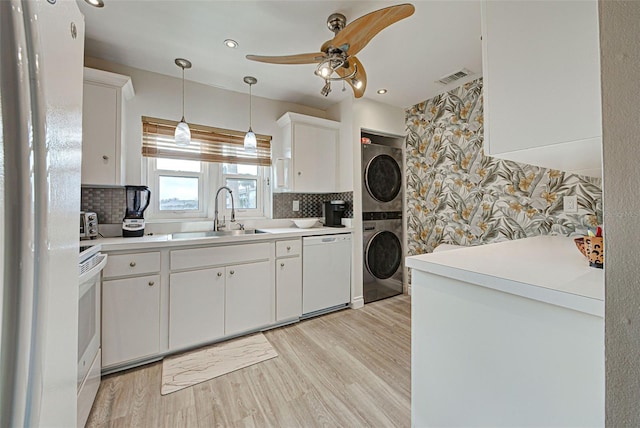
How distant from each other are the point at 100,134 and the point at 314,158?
1913 mm

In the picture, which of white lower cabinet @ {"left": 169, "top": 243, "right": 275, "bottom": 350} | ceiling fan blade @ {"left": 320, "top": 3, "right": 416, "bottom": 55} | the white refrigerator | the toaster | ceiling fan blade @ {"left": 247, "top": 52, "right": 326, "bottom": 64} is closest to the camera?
the white refrigerator

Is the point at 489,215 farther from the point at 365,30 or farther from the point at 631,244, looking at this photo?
the point at 631,244

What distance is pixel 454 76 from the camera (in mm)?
2471

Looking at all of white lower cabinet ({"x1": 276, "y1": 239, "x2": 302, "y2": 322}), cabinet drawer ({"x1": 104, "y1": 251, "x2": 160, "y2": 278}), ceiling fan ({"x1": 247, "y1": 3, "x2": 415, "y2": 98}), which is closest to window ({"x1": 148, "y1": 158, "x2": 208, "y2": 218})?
cabinet drawer ({"x1": 104, "y1": 251, "x2": 160, "y2": 278})

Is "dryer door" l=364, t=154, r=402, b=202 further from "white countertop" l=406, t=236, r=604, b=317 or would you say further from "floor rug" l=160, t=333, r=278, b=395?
"floor rug" l=160, t=333, r=278, b=395

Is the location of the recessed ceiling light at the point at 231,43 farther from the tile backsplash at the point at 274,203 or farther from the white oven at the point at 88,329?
the white oven at the point at 88,329

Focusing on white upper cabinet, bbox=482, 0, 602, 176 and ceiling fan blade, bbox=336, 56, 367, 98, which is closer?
white upper cabinet, bbox=482, 0, 602, 176

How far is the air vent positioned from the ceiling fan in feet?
3.73

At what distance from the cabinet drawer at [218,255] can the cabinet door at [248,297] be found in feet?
0.23

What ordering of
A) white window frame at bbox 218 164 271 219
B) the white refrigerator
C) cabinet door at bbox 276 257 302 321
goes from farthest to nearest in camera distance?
1. white window frame at bbox 218 164 271 219
2. cabinet door at bbox 276 257 302 321
3. the white refrigerator

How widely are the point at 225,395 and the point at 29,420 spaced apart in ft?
5.04

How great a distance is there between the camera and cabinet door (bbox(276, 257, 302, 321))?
94.6 inches

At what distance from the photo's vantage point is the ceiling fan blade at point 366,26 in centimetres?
132

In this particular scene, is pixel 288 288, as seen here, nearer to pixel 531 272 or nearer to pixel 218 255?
pixel 218 255
